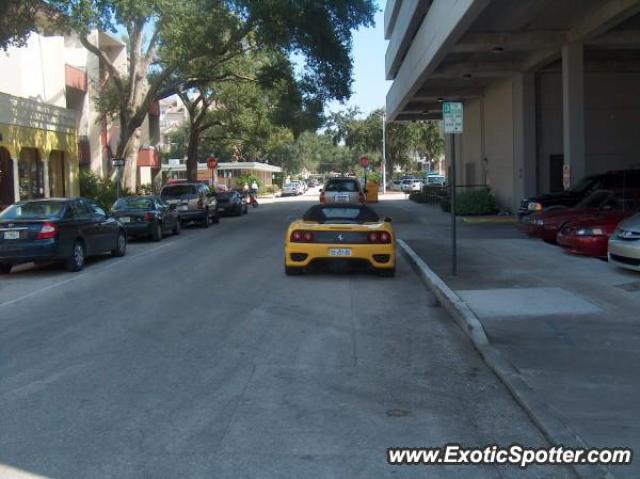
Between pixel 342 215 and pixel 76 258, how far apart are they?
18.3ft

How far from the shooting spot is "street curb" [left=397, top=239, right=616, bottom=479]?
4.86 meters

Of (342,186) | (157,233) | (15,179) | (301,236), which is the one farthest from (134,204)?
(301,236)

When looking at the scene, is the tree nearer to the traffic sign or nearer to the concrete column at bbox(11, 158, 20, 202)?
the concrete column at bbox(11, 158, 20, 202)

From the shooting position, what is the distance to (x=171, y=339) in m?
8.44

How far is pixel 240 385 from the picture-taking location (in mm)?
6555

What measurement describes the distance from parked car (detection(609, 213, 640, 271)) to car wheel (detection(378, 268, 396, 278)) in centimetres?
363

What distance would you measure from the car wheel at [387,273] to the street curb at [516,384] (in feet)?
5.05

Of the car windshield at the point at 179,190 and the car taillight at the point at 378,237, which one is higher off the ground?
the car windshield at the point at 179,190

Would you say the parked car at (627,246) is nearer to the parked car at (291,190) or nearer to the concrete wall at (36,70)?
the concrete wall at (36,70)

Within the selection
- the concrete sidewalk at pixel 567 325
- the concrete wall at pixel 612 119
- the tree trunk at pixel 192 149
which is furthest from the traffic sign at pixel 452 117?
the tree trunk at pixel 192 149

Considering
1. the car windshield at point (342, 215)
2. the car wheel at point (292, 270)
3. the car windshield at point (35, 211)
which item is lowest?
the car wheel at point (292, 270)

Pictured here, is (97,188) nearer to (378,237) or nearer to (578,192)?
(578,192)

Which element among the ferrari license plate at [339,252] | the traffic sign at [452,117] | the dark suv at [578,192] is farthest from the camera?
the dark suv at [578,192]

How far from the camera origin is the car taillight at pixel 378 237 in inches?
495
